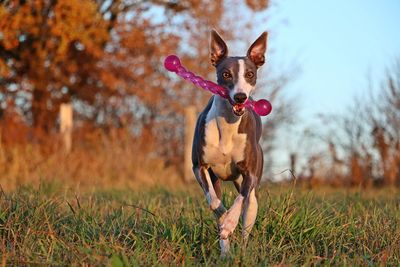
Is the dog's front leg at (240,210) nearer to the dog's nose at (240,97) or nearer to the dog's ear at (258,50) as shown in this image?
the dog's nose at (240,97)

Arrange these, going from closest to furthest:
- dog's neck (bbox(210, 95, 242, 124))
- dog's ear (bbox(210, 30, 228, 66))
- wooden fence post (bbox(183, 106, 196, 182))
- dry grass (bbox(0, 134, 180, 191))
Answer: dog's neck (bbox(210, 95, 242, 124)), dog's ear (bbox(210, 30, 228, 66)), dry grass (bbox(0, 134, 180, 191)), wooden fence post (bbox(183, 106, 196, 182))

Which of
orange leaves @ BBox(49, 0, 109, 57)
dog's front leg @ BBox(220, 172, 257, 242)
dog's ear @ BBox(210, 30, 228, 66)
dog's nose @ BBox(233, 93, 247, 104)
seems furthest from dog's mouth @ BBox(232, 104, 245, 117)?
orange leaves @ BBox(49, 0, 109, 57)

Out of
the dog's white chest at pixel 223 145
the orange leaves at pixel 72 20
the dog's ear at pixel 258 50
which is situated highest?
the orange leaves at pixel 72 20

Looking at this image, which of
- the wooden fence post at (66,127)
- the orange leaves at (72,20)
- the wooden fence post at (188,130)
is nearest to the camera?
the orange leaves at (72,20)

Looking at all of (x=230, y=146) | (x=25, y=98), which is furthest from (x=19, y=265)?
(x=25, y=98)

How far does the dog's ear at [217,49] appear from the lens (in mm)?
5570

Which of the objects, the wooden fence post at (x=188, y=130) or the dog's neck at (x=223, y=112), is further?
the wooden fence post at (x=188, y=130)

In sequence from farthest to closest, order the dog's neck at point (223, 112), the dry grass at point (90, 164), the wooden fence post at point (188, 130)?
the wooden fence post at point (188, 130) → the dry grass at point (90, 164) → the dog's neck at point (223, 112)

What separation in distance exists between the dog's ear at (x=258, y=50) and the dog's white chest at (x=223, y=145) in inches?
24.0

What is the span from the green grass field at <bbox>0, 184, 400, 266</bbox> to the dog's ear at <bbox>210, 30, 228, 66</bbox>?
1.22 m

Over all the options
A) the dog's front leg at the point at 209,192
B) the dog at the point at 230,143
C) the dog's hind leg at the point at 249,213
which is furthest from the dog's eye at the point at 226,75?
the dog's hind leg at the point at 249,213

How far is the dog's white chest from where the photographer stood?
5273 millimetres

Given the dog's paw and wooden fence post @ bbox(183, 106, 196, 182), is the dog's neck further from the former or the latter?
wooden fence post @ bbox(183, 106, 196, 182)

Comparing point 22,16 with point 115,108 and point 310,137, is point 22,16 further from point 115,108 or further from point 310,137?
point 310,137
